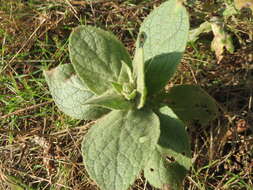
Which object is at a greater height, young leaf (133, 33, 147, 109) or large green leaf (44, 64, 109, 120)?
young leaf (133, 33, 147, 109)

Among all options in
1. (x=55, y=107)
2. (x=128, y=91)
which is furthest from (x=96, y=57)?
(x=55, y=107)

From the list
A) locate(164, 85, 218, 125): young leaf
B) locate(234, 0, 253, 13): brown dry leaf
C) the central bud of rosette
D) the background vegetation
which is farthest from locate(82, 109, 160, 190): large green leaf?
locate(234, 0, 253, 13): brown dry leaf

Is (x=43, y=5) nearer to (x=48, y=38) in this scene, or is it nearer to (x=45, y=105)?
(x=48, y=38)

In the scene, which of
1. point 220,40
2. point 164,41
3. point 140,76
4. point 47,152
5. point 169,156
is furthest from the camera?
point 47,152

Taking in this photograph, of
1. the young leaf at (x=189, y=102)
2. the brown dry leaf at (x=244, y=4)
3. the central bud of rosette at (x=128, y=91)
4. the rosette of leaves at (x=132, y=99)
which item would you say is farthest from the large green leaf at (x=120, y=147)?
the brown dry leaf at (x=244, y=4)

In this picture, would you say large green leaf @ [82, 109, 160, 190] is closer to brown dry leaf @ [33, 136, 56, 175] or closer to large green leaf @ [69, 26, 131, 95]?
large green leaf @ [69, 26, 131, 95]

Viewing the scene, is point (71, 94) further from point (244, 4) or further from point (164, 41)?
point (244, 4)
